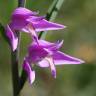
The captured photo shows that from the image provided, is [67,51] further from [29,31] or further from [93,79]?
[29,31]

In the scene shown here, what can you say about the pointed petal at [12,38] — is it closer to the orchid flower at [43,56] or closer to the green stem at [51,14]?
the orchid flower at [43,56]

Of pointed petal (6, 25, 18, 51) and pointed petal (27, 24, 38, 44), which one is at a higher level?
pointed petal (27, 24, 38, 44)

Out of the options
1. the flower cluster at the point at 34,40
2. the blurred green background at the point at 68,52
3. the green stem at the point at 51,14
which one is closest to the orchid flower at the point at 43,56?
the flower cluster at the point at 34,40

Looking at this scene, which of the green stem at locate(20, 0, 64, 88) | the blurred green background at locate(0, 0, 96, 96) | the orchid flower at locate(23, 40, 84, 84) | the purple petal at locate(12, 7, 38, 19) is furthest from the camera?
the blurred green background at locate(0, 0, 96, 96)

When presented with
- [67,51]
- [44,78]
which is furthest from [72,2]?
[44,78]

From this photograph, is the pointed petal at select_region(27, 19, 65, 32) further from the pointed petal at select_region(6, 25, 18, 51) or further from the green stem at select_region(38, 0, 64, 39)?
the green stem at select_region(38, 0, 64, 39)

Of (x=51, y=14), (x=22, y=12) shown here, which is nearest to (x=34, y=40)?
(x=22, y=12)

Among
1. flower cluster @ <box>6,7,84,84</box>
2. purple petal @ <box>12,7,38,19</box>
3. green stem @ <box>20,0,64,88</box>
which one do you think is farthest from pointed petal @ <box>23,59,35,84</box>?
purple petal @ <box>12,7,38,19</box>

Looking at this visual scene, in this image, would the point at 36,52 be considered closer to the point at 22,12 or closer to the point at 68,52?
the point at 22,12
